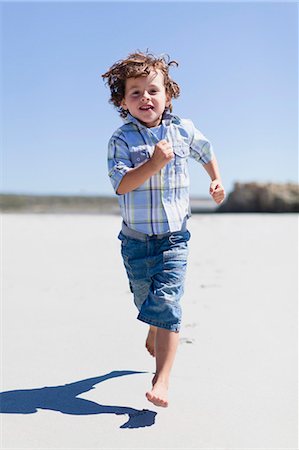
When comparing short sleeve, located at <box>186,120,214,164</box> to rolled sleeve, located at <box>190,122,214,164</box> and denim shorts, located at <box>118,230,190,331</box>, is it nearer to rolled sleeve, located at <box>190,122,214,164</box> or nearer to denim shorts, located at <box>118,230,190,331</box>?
rolled sleeve, located at <box>190,122,214,164</box>

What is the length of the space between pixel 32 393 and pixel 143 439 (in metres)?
0.60

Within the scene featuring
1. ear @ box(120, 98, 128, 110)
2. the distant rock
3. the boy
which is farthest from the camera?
the distant rock

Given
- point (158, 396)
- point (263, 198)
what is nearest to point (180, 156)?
point (158, 396)

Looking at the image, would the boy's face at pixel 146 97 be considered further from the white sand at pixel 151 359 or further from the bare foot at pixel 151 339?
the white sand at pixel 151 359

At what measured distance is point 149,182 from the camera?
2.30 metres

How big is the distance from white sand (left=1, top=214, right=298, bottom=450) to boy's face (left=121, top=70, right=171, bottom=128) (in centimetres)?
106

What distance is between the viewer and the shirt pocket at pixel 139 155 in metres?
2.29

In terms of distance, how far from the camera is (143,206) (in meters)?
2.30

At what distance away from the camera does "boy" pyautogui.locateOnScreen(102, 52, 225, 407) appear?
2.22m

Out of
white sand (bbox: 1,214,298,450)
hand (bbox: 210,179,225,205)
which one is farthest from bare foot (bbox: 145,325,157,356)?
hand (bbox: 210,179,225,205)

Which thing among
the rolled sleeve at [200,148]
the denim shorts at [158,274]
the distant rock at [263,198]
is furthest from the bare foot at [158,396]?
the distant rock at [263,198]

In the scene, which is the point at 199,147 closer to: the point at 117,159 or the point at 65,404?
the point at 117,159

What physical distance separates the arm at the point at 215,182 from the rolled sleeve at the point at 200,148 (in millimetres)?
23

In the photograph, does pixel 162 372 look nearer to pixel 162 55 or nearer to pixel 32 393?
pixel 32 393
